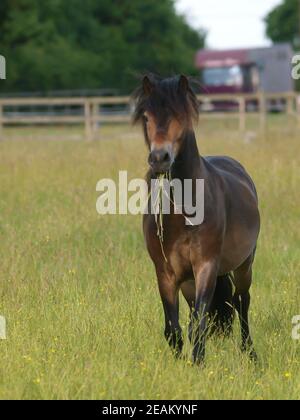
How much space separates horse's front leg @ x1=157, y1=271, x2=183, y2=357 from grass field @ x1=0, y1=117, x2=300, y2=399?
3.4 inches

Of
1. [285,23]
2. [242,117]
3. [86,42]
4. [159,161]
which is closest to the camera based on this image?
[159,161]

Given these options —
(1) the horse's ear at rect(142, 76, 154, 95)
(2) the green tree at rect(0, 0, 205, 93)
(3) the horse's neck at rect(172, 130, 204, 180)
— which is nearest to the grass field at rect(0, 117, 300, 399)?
(3) the horse's neck at rect(172, 130, 204, 180)

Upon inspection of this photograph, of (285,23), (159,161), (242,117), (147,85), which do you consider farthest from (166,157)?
(285,23)

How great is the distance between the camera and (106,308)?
6.72 metres

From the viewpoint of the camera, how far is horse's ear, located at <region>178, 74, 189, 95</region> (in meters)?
5.62

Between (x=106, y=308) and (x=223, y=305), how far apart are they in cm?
83

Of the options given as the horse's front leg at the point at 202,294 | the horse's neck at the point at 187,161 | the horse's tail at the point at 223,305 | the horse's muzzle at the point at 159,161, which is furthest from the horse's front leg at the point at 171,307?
the horse's muzzle at the point at 159,161

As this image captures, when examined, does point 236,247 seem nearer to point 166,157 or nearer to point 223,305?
point 223,305

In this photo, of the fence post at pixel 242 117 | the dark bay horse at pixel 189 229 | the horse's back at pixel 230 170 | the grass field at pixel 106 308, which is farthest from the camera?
the fence post at pixel 242 117

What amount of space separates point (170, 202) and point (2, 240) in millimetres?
3578

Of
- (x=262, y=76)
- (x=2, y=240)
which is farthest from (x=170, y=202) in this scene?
(x=262, y=76)

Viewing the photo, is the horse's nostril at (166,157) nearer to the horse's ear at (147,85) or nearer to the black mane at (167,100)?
the black mane at (167,100)

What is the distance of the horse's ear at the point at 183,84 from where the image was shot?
5625 millimetres
